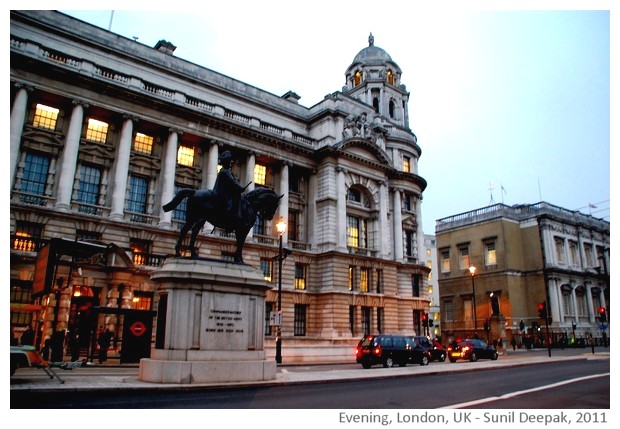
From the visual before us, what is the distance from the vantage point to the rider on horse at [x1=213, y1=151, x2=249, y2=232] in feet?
45.1

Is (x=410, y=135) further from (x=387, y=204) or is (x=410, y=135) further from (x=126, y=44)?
(x=126, y=44)

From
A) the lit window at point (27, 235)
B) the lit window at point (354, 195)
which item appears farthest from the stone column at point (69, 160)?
the lit window at point (354, 195)

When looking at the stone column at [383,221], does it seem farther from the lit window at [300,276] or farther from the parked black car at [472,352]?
the parked black car at [472,352]

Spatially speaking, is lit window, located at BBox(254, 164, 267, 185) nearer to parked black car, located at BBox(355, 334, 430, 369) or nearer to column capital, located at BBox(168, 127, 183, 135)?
column capital, located at BBox(168, 127, 183, 135)

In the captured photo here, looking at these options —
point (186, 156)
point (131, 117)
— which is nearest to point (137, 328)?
point (131, 117)

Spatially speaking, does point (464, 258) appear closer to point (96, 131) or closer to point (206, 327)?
point (96, 131)

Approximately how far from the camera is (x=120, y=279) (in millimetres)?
28219

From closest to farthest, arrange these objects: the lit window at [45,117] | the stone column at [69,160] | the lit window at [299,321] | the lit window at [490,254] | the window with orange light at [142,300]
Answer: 1. the stone column at [69,160]
2. the lit window at [45,117]
3. the window with orange light at [142,300]
4. the lit window at [299,321]
5. the lit window at [490,254]

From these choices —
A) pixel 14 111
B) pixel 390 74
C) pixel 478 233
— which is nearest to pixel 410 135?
pixel 390 74

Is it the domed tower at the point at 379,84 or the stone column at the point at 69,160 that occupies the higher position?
the domed tower at the point at 379,84

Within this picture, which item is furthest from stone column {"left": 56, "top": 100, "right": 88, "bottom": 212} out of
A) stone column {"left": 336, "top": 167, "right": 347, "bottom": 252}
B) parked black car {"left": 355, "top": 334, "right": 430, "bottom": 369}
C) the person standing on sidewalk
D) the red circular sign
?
stone column {"left": 336, "top": 167, "right": 347, "bottom": 252}

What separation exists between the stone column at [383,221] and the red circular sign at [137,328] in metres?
27.2

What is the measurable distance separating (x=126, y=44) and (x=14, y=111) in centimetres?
1250

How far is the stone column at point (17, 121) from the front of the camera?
26.8 metres
